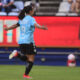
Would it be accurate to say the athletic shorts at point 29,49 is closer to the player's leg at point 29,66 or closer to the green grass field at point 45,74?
the player's leg at point 29,66

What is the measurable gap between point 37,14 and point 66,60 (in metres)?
2.21

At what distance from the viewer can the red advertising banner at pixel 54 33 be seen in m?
15.4

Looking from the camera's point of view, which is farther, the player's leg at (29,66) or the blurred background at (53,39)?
the blurred background at (53,39)

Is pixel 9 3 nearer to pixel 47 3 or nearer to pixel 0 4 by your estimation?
pixel 0 4

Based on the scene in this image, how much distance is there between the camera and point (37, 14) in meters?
16.4

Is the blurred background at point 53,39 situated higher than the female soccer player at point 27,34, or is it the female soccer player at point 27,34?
the female soccer player at point 27,34

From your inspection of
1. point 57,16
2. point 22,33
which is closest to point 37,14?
point 57,16

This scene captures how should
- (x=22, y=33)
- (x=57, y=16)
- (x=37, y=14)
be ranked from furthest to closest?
(x=37, y=14), (x=57, y=16), (x=22, y=33)

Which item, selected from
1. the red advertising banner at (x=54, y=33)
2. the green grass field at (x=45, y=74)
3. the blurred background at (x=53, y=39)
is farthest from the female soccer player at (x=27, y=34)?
the red advertising banner at (x=54, y=33)

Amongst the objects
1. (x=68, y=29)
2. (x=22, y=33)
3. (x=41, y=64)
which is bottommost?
(x=41, y=64)

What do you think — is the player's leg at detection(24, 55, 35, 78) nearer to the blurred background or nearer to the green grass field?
the green grass field

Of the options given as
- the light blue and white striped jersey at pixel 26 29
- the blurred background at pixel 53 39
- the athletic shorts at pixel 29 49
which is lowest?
the blurred background at pixel 53 39

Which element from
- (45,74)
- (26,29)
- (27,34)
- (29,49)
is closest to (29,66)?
(29,49)

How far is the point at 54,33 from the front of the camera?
1544 cm
